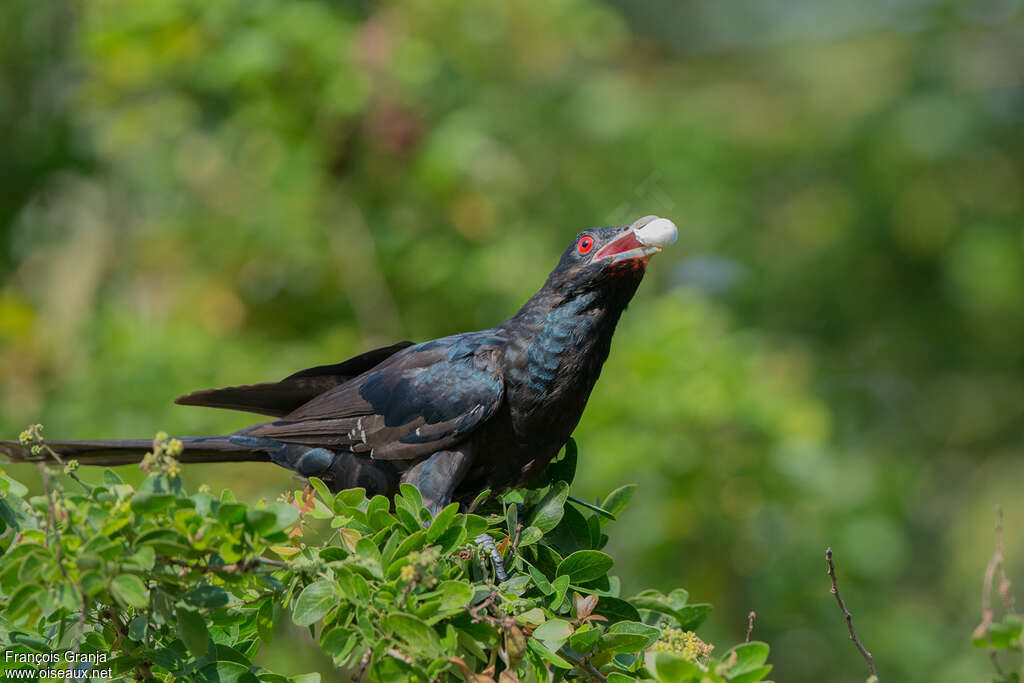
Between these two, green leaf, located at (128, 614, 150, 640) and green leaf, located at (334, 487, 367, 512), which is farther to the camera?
green leaf, located at (334, 487, 367, 512)

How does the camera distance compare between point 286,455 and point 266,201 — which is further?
point 266,201

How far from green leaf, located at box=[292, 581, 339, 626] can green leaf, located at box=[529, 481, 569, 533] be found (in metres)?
0.65

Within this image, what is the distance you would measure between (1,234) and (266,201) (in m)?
2.89

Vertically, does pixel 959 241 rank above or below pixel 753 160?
below

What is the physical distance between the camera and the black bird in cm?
306

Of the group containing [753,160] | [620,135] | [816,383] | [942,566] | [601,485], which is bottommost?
[942,566]

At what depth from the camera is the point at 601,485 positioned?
593 cm

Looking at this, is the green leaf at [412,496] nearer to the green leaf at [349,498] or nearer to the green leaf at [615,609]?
the green leaf at [349,498]

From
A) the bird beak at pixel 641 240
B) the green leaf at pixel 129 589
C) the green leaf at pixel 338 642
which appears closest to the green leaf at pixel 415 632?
the green leaf at pixel 338 642

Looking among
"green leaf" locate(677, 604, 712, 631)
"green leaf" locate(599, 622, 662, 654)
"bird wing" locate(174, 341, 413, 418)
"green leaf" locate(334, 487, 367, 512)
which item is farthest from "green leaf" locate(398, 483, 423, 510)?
"bird wing" locate(174, 341, 413, 418)

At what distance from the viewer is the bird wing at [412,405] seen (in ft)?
10.3

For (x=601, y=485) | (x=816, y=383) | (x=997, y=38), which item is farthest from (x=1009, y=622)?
(x=997, y=38)

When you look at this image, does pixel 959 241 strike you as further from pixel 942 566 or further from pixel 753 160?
pixel 942 566

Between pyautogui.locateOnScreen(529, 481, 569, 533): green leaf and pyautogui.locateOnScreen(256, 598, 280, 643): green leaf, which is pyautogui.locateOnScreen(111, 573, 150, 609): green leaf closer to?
pyautogui.locateOnScreen(256, 598, 280, 643): green leaf
